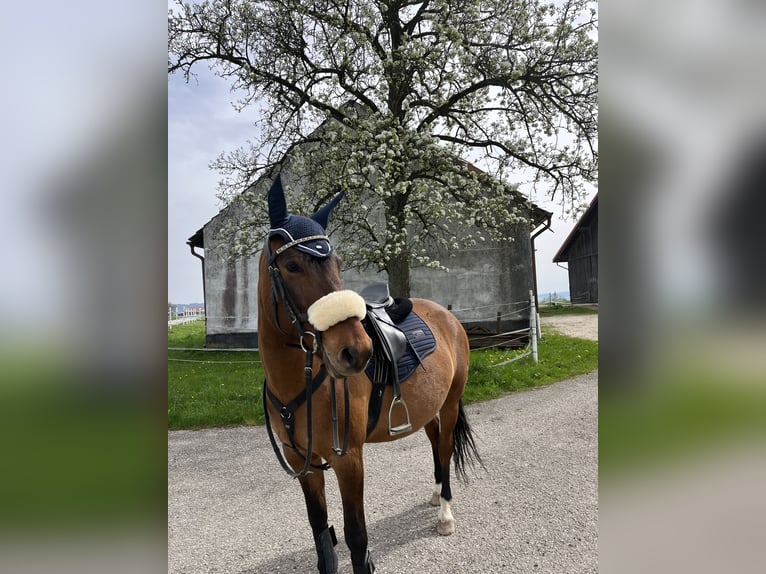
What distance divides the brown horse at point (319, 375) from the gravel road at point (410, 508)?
1.25ft

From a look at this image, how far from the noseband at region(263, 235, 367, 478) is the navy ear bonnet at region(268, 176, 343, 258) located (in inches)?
0.6

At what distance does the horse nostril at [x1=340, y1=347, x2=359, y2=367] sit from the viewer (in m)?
1.74

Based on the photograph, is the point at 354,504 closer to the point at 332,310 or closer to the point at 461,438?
the point at 332,310

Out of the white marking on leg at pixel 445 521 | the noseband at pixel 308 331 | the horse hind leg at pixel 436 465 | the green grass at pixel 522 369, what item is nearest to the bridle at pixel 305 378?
the noseband at pixel 308 331

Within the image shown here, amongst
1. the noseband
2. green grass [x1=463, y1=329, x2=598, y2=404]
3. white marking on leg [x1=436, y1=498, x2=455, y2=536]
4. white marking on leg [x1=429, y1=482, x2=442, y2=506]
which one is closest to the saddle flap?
the noseband

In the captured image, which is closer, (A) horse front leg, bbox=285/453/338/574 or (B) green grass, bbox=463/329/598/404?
(A) horse front leg, bbox=285/453/338/574

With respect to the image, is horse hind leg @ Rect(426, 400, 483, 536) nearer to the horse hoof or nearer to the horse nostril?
the horse hoof

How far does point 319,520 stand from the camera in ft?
8.38

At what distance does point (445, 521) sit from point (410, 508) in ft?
1.53

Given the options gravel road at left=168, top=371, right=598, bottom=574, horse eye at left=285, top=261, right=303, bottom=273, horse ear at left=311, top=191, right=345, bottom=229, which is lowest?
gravel road at left=168, top=371, right=598, bottom=574
